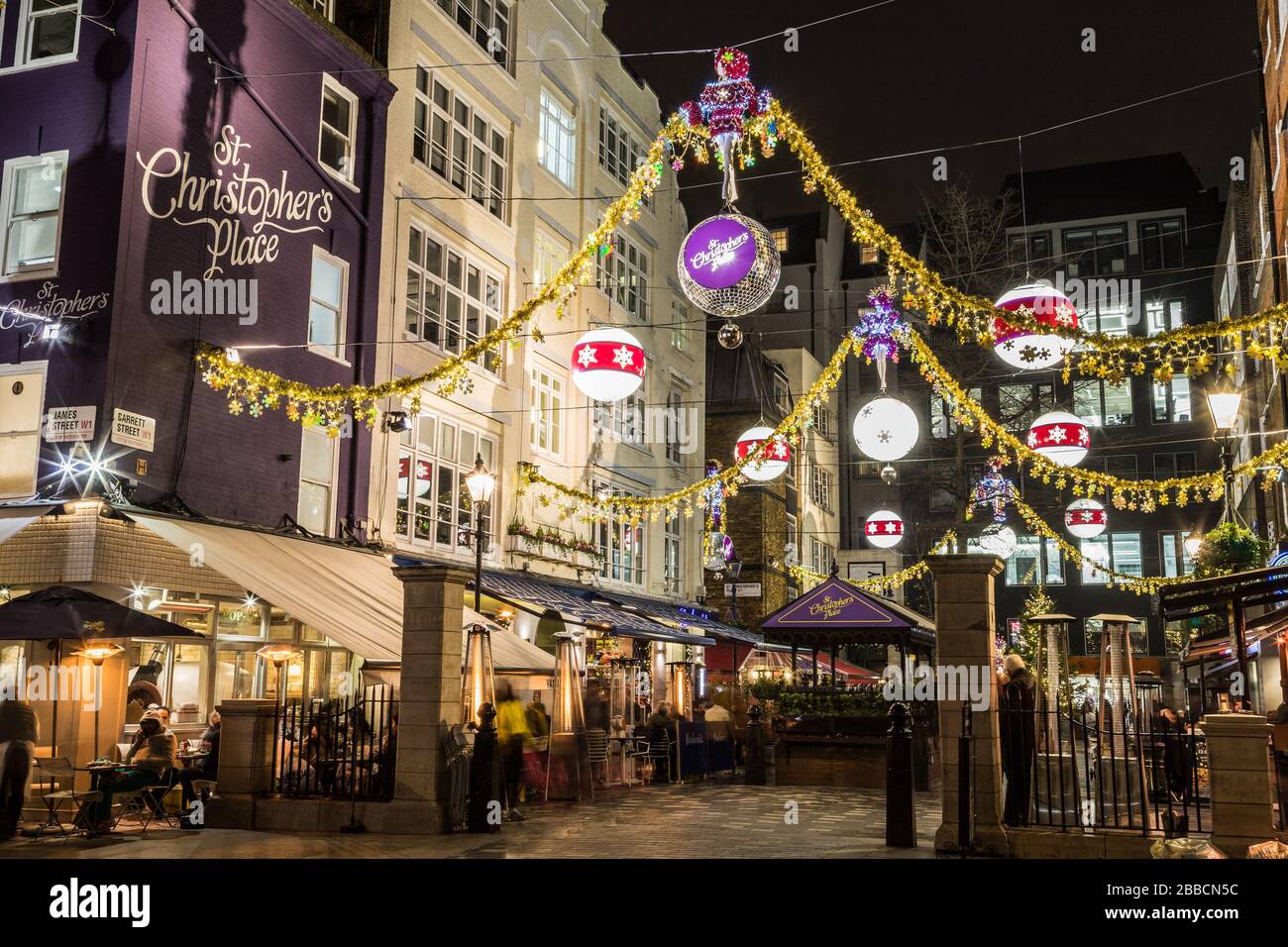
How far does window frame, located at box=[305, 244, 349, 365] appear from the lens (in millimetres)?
19891

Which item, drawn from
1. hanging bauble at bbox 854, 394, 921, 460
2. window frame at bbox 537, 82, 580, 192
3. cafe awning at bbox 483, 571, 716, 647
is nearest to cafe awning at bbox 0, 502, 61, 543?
cafe awning at bbox 483, 571, 716, 647

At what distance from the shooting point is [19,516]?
15328 mm

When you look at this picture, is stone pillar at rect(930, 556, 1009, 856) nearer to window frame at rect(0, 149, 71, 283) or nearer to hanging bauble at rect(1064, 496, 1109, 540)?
hanging bauble at rect(1064, 496, 1109, 540)

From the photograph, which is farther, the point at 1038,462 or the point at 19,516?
the point at 1038,462

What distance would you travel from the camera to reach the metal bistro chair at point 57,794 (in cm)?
1279

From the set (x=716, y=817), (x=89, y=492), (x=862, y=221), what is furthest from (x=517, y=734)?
(x=862, y=221)

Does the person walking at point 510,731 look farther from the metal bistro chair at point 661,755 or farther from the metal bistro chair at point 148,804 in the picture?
the metal bistro chair at point 661,755

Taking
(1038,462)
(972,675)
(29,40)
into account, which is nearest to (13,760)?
(972,675)

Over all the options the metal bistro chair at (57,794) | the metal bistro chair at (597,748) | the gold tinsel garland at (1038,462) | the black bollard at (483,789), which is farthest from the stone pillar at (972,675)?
the metal bistro chair at (57,794)

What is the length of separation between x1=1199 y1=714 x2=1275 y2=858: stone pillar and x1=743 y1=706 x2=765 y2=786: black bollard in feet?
37.6

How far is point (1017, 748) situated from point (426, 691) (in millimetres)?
6419

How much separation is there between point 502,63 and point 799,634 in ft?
47.6

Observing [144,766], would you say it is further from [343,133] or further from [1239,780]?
[343,133]

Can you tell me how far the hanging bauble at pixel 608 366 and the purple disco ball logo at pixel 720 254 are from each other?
342cm
